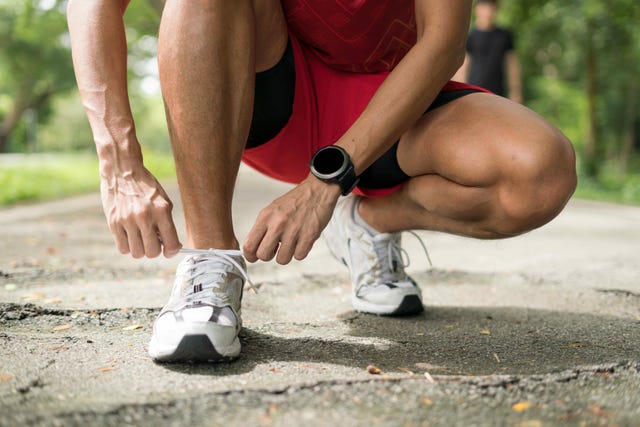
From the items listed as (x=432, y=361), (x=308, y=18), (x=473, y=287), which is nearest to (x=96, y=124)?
(x=308, y=18)

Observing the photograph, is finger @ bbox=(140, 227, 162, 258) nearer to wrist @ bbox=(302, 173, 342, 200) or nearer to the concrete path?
the concrete path

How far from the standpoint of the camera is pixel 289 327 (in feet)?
5.87

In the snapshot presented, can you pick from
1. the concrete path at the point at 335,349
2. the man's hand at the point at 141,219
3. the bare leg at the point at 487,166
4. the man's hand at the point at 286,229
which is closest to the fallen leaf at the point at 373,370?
the concrete path at the point at 335,349

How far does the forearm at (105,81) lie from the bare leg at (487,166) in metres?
0.77

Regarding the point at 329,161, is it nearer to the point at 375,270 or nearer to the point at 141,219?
the point at 141,219

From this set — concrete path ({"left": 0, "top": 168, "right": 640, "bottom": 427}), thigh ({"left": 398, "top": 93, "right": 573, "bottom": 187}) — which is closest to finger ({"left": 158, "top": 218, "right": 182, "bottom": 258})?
concrete path ({"left": 0, "top": 168, "right": 640, "bottom": 427})

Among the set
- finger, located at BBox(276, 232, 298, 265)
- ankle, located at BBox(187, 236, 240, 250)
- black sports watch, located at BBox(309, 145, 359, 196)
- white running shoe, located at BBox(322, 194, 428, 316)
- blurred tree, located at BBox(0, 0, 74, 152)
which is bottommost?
blurred tree, located at BBox(0, 0, 74, 152)

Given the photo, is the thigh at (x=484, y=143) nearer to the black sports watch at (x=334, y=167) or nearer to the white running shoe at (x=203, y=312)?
the black sports watch at (x=334, y=167)

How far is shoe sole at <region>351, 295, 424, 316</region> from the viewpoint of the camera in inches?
77.6

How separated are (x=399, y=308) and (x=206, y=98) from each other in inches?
34.6

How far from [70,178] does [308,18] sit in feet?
26.4

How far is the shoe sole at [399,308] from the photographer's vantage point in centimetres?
197

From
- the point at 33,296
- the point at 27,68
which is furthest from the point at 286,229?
the point at 27,68

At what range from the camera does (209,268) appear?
59.4 inches
